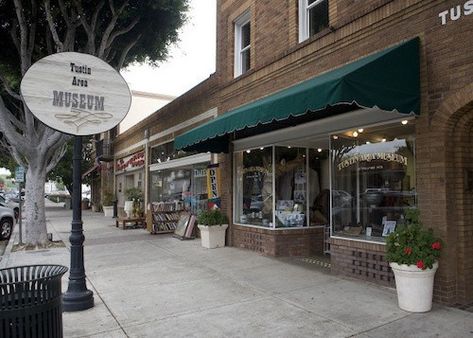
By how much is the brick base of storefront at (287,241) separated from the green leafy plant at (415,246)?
3.88 metres

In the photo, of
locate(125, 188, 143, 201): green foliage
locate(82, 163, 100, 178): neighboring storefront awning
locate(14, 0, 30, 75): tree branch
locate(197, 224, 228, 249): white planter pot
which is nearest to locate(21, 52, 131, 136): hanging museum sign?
locate(197, 224, 228, 249): white planter pot

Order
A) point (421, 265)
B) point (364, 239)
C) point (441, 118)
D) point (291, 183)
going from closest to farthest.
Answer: point (421, 265) < point (441, 118) < point (364, 239) < point (291, 183)

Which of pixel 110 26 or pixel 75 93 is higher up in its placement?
pixel 110 26

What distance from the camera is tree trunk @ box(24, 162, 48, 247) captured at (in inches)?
491

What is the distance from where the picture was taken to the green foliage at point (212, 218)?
11016 millimetres

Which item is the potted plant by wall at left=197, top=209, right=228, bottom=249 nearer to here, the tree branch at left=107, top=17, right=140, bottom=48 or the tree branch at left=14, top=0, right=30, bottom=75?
the tree branch at left=107, top=17, right=140, bottom=48

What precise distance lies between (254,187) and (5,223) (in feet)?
34.4

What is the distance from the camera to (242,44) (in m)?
11.5

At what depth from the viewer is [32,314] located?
10.5 feet

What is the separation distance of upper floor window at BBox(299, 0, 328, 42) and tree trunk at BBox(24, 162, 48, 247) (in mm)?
8825

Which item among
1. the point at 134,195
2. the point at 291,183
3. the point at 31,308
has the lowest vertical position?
the point at 31,308

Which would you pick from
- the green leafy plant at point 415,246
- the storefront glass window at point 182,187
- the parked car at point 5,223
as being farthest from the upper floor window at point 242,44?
the parked car at point 5,223

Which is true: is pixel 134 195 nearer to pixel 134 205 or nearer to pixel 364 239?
pixel 134 205

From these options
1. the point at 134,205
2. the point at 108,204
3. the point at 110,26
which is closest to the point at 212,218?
the point at 110,26
